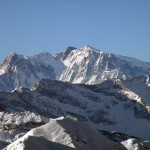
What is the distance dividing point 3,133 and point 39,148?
3394 cm

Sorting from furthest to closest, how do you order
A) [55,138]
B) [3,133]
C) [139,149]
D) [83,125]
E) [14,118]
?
[14,118], [3,133], [139,149], [83,125], [55,138]

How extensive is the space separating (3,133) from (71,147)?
108 ft

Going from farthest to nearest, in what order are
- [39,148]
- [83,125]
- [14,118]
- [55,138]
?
1. [14,118]
2. [83,125]
3. [55,138]
4. [39,148]

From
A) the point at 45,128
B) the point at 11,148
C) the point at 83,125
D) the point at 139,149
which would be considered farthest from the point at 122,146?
the point at 11,148

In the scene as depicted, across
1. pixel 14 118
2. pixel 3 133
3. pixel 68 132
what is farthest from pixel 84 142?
pixel 14 118

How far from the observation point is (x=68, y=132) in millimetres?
43250

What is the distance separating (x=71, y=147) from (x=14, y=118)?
211ft

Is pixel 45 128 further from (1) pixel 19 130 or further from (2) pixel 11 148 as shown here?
(1) pixel 19 130

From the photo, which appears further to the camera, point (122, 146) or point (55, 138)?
point (122, 146)

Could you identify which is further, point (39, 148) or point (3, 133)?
point (3, 133)

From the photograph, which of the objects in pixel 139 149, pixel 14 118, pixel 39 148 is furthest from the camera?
pixel 14 118

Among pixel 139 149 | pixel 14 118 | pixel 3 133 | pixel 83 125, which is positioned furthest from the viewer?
pixel 14 118

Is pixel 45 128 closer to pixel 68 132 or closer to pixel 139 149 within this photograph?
pixel 68 132

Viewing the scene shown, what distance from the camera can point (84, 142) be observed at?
4269cm
